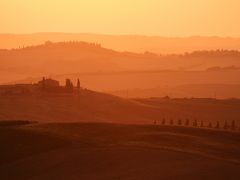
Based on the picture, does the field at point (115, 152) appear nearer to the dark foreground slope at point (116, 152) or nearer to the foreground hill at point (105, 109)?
the dark foreground slope at point (116, 152)

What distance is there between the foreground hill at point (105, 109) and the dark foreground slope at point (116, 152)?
3093 centimetres

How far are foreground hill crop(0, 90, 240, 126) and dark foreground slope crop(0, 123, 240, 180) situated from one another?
30932mm

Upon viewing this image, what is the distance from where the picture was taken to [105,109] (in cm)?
8838

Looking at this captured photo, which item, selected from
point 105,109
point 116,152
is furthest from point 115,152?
point 105,109

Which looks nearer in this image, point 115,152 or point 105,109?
point 115,152

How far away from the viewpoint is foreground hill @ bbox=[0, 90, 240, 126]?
8069cm

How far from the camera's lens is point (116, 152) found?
39.2 meters

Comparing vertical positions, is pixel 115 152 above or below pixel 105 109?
below

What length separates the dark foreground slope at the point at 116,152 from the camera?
3488 centimetres

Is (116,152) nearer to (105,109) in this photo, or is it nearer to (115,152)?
(115,152)

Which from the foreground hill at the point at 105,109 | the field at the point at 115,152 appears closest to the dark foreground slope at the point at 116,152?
the field at the point at 115,152

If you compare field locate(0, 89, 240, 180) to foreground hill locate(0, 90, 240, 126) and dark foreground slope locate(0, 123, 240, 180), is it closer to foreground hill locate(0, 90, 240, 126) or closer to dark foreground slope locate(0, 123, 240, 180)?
dark foreground slope locate(0, 123, 240, 180)

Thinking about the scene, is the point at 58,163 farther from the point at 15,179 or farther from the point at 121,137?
the point at 121,137

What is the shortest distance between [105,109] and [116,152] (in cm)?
4922
